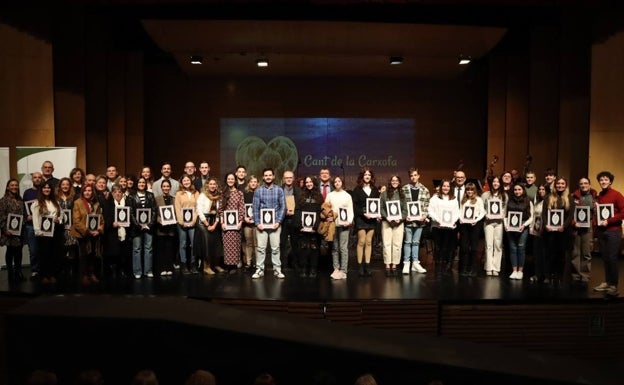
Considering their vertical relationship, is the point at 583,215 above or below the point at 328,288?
above

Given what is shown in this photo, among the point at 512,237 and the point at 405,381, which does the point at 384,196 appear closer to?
the point at 512,237

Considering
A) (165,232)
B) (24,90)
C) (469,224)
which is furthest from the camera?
(24,90)

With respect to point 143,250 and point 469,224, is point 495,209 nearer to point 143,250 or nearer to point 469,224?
point 469,224

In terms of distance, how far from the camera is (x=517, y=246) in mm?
8648

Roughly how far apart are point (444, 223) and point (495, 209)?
838 mm

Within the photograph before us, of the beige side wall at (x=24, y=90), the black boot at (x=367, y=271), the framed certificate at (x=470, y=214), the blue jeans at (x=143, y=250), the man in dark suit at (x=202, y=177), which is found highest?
the beige side wall at (x=24, y=90)

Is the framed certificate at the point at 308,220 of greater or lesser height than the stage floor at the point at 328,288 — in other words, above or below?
above

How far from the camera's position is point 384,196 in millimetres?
8773

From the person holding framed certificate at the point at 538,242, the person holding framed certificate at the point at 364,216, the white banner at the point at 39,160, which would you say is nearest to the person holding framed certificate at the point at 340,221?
the person holding framed certificate at the point at 364,216

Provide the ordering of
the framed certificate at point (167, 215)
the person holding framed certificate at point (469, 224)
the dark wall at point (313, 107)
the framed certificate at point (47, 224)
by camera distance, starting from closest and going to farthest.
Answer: the framed certificate at point (47, 224)
the framed certificate at point (167, 215)
the person holding framed certificate at point (469, 224)
the dark wall at point (313, 107)

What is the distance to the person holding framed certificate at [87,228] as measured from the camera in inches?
321

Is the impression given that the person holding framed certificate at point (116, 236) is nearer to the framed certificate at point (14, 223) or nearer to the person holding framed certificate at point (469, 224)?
the framed certificate at point (14, 223)

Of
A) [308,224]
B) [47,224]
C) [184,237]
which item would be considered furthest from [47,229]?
[308,224]

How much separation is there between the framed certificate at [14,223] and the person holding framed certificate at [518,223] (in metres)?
7.62
